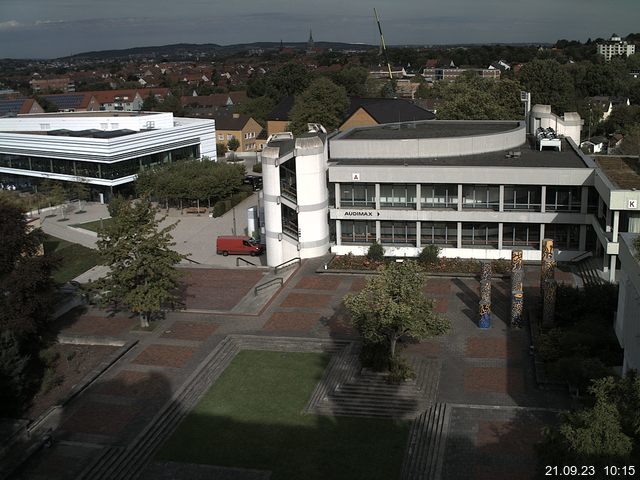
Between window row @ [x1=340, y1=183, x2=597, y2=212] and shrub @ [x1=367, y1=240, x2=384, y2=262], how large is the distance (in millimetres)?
2776

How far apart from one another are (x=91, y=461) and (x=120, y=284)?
414 inches

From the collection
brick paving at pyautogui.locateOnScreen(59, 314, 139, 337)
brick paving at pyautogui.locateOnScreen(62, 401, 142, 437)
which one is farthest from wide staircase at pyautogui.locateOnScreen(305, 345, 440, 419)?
brick paving at pyautogui.locateOnScreen(59, 314, 139, 337)

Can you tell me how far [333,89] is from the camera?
A: 288 feet

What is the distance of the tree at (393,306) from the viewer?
25.8m

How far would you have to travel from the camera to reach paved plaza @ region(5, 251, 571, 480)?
22109 mm

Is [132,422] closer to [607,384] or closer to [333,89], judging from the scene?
[607,384]

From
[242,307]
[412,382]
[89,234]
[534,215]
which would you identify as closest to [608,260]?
[534,215]

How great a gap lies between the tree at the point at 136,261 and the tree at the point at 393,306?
356 inches

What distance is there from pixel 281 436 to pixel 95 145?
165ft

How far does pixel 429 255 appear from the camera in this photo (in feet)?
130

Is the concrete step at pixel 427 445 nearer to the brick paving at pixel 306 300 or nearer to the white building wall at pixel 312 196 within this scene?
the brick paving at pixel 306 300

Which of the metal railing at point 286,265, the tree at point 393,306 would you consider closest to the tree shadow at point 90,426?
the tree at point 393,306

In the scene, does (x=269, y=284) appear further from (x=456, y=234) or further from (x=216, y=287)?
(x=456, y=234)

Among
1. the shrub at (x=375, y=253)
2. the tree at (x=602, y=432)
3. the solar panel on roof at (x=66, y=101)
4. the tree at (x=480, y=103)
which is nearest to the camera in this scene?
the tree at (x=602, y=432)
